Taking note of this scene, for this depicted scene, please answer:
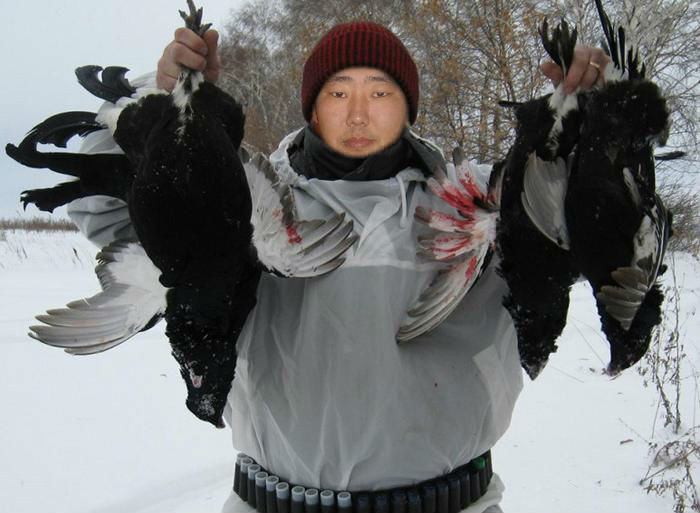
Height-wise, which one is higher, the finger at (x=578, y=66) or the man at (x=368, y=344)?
the finger at (x=578, y=66)

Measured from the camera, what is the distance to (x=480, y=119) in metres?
9.50

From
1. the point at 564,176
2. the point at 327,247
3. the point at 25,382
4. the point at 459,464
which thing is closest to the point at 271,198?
the point at 327,247

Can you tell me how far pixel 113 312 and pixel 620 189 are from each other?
896mm

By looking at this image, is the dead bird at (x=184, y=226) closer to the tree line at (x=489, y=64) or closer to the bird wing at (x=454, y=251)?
the bird wing at (x=454, y=251)

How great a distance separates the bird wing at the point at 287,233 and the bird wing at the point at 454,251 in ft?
0.57

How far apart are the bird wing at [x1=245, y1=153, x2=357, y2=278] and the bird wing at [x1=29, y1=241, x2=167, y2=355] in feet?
0.67

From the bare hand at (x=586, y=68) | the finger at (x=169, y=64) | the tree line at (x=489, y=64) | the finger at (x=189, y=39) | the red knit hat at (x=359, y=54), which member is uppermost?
the tree line at (x=489, y=64)

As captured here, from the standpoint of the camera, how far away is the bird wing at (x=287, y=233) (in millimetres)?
1093

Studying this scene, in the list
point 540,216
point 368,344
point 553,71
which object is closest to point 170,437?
point 368,344

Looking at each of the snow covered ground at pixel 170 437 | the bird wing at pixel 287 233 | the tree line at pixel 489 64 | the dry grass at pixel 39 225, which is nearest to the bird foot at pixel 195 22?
the bird wing at pixel 287 233

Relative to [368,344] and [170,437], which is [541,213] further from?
[170,437]

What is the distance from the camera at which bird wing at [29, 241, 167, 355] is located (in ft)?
3.41

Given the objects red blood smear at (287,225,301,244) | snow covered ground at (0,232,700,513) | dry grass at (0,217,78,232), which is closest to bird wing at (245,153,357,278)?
red blood smear at (287,225,301,244)

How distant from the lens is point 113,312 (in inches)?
42.4
